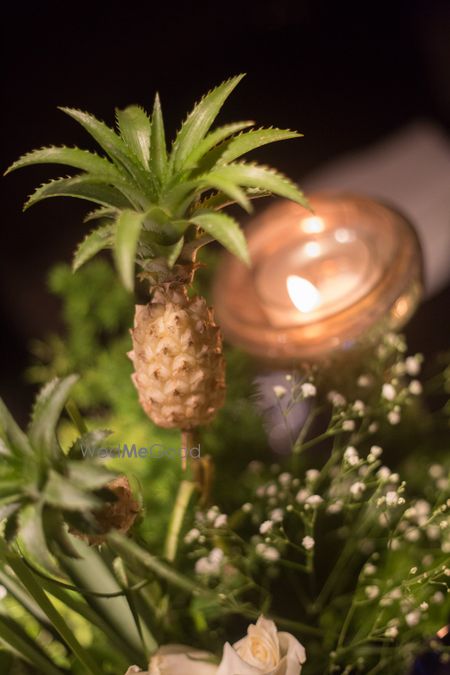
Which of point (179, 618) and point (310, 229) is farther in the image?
point (310, 229)

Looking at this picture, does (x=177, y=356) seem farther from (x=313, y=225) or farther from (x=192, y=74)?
(x=192, y=74)

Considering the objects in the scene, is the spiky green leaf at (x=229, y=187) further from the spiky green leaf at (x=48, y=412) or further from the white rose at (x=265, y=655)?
the white rose at (x=265, y=655)

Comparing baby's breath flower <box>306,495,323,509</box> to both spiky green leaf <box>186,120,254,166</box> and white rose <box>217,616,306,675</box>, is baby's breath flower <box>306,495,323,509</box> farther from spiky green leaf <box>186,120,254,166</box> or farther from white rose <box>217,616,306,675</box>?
spiky green leaf <box>186,120,254,166</box>

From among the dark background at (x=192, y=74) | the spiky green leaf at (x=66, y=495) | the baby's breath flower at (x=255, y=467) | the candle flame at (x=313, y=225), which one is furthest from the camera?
the dark background at (x=192, y=74)

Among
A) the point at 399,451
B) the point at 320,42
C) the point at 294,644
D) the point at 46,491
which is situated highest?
the point at 320,42

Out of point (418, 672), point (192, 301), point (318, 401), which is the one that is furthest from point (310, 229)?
point (418, 672)

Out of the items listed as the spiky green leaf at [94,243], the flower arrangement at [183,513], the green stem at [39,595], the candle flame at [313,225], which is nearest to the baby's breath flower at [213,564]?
the flower arrangement at [183,513]

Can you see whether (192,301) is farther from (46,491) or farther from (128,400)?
(128,400)
